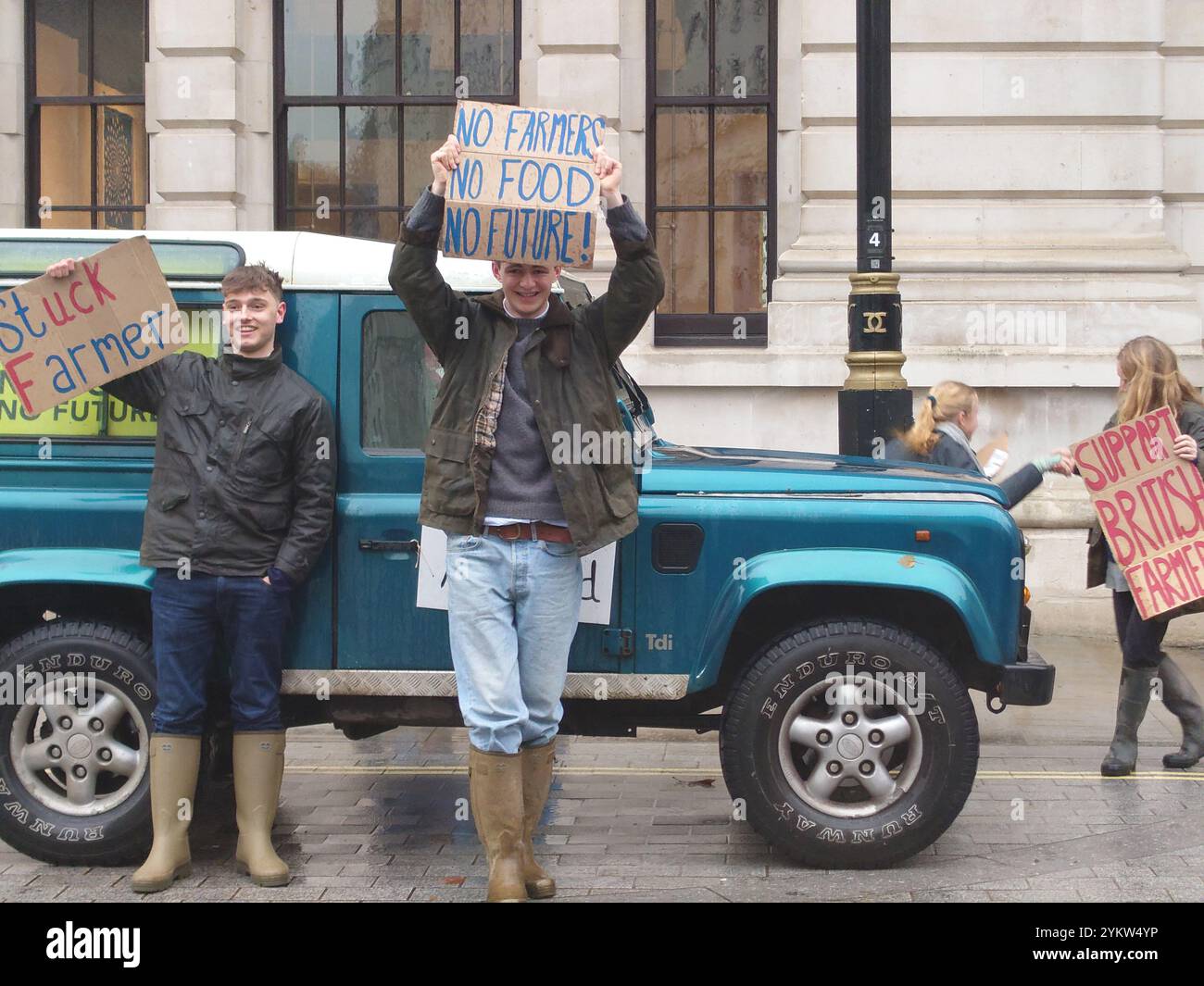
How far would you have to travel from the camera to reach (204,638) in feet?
17.9

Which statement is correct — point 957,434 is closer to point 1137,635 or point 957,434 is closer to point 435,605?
point 1137,635

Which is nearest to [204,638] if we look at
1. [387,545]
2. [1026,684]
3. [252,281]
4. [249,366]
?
[387,545]

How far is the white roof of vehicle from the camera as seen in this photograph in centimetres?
576

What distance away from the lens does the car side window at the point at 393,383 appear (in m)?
5.74

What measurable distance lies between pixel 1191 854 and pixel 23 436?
4436mm

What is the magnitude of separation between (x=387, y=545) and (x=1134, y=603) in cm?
357

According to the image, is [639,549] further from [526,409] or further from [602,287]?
[602,287]

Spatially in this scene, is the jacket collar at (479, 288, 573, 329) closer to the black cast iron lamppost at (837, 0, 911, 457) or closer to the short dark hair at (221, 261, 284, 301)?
the short dark hair at (221, 261, 284, 301)

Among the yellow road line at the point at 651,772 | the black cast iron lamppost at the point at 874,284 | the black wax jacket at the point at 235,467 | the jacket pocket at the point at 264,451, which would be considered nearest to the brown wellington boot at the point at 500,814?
the black wax jacket at the point at 235,467

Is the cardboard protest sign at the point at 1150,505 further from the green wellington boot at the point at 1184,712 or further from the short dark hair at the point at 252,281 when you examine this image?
the short dark hair at the point at 252,281

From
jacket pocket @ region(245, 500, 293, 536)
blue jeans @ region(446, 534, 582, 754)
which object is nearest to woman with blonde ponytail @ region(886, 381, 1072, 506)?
blue jeans @ region(446, 534, 582, 754)

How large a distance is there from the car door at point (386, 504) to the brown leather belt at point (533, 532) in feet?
1.78

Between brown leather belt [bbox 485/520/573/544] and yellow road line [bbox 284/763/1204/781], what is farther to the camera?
yellow road line [bbox 284/763/1204/781]

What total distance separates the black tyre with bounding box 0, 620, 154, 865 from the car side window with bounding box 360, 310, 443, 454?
111cm
